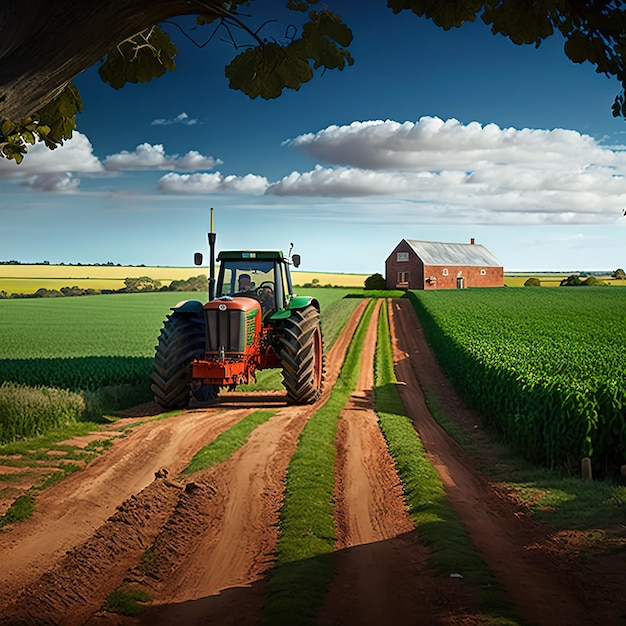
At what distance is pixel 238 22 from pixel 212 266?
38.6 ft

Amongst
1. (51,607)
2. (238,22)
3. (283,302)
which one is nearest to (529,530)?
(51,607)

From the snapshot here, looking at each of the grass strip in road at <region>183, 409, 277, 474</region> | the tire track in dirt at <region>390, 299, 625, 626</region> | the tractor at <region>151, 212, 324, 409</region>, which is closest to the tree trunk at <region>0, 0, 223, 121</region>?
the tire track in dirt at <region>390, 299, 625, 626</region>

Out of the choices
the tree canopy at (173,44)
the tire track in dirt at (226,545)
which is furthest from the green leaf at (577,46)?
the tire track in dirt at (226,545)

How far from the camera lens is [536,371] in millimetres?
13703

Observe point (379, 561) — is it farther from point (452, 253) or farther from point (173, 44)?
point (452, 253)

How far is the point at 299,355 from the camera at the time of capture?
1490 centimetres

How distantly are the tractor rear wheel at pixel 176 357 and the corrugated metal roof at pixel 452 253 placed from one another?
2261 inches

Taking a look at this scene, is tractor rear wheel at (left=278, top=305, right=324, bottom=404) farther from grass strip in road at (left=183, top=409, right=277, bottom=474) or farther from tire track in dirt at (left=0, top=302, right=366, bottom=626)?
tire track in dirt at (left=0, top=302, right=366, bottom=626)

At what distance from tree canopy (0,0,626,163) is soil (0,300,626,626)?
A: 13.0 feet

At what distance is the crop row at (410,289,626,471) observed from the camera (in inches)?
421

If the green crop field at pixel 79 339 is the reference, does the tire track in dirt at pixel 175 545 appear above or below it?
below

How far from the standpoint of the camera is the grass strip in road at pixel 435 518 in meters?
6.13

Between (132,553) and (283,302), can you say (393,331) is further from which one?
(132,553)

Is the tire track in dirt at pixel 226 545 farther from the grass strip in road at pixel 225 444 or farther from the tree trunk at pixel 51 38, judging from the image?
the tree trunk at pixel 51 38
